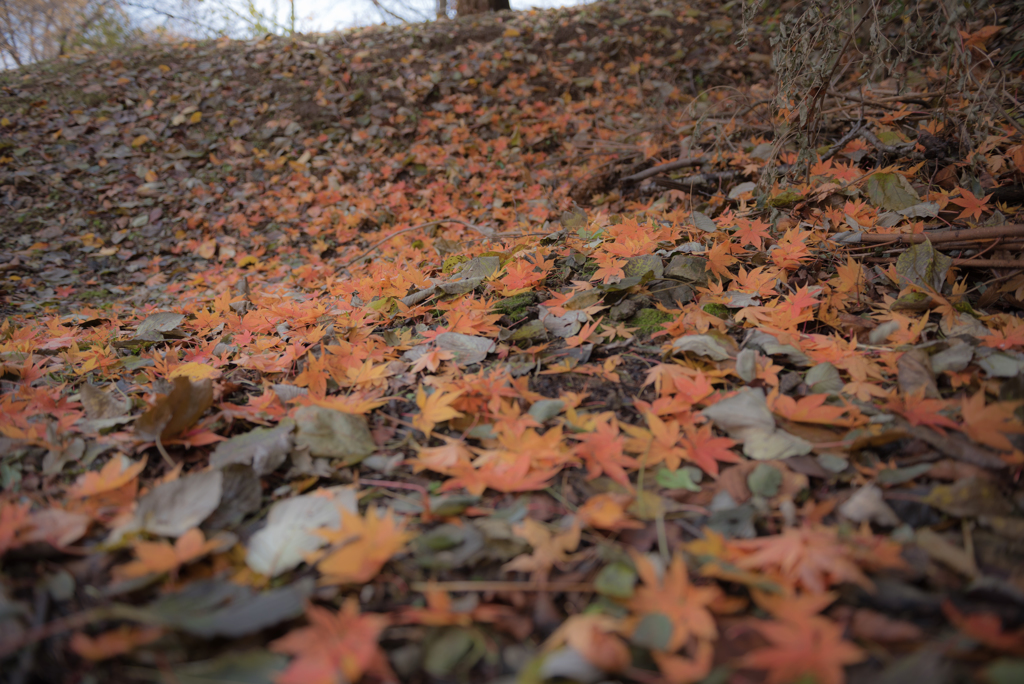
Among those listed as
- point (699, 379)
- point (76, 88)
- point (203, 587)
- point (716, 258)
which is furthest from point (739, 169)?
point (76, 88)

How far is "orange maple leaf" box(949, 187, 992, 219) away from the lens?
1.90 meters

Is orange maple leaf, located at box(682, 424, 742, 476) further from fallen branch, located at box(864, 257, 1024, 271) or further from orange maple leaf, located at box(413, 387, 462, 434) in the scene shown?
fallen branch, located at box(864, 257, 1024, 271)

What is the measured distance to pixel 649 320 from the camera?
5.76 ft

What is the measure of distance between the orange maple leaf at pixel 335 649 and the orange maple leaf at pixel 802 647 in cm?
55

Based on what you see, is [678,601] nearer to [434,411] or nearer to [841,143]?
[434,411]

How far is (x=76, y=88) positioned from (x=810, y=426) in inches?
327

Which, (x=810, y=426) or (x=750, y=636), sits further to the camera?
(x=810, y=426)

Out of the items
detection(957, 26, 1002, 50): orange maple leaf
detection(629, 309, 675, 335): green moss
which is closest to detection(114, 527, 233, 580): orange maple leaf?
detection(629, 309, 675, 335): green moss

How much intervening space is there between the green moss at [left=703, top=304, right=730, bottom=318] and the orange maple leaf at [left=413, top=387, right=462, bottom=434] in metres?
1.00

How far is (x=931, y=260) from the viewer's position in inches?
66.8

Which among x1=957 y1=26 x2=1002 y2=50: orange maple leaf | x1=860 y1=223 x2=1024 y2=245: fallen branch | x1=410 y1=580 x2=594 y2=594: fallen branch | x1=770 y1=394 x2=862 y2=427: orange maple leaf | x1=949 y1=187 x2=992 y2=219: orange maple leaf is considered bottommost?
x1=410 y1=580 x2=594 y2=594: fallen branch

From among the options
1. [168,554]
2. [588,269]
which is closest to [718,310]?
[588,269]

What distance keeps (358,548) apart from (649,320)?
1269 mm

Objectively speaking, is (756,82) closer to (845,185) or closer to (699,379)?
(845,185)
